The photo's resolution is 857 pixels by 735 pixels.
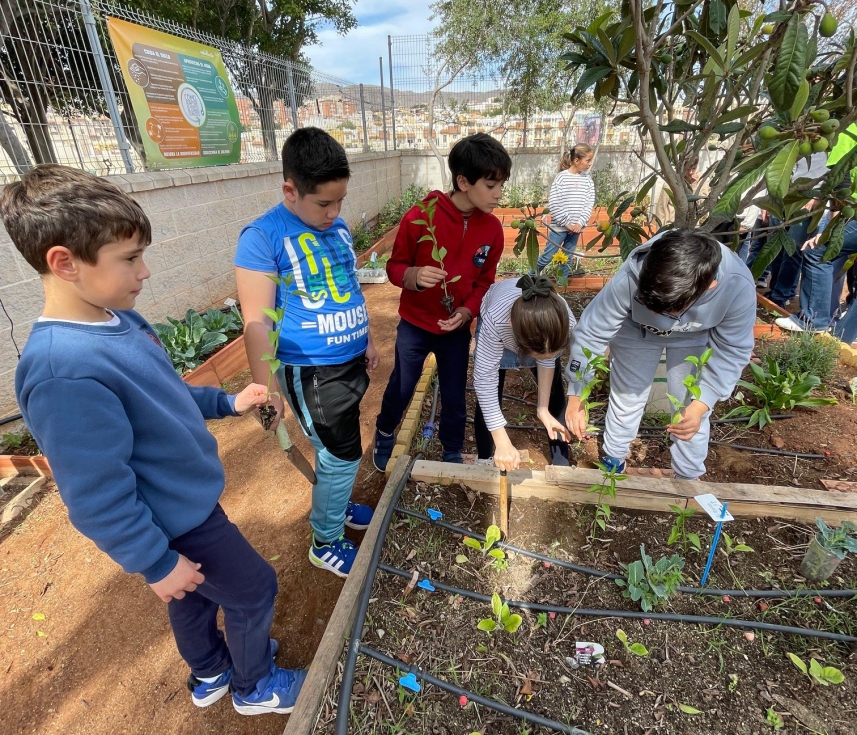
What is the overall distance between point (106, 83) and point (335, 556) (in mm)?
3846

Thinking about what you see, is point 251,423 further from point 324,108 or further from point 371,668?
point 324,108

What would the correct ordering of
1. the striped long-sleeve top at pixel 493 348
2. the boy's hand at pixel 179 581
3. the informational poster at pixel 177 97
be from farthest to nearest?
the informational poster at pixel 177 97 < the striped long-sleeve top at pixel 493 348 < the boy's hand at pixel 179 581

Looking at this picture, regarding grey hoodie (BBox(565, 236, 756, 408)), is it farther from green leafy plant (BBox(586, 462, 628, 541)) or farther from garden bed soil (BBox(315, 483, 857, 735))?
garden bed soil (BBox(315, 483, 857, 735))

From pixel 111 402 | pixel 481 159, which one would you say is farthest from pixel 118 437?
pixel 481 159

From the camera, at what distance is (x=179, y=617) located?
1.33 m

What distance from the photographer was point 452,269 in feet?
6.56

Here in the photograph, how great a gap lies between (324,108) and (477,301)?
23.1ft

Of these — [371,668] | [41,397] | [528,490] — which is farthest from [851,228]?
[41,397]

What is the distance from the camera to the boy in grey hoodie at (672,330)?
4.60 ft

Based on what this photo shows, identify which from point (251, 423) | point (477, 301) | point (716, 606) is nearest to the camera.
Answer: point (716, 606)

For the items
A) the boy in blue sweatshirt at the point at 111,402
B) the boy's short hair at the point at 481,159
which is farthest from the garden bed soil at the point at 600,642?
the boy's short hair at the point at 481,159

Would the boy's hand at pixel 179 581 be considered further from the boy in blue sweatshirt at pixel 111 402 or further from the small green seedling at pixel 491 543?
the small green seedling at pixel 491 543

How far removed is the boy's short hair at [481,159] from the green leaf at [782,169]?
0.83m

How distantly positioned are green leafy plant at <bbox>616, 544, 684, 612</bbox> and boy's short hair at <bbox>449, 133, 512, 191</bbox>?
1452 mm
